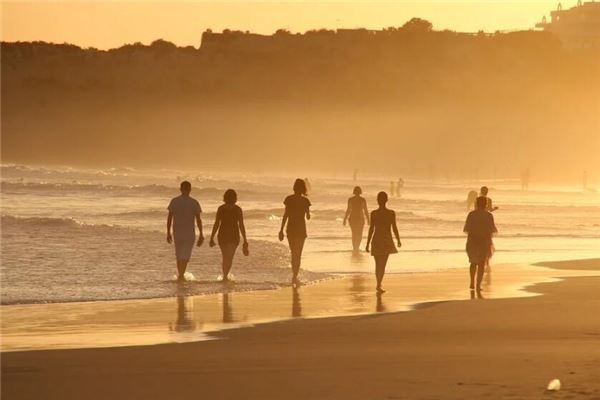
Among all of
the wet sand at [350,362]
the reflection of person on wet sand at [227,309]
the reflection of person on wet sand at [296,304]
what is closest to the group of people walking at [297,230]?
the reflection of person on wet sand at [296,304]

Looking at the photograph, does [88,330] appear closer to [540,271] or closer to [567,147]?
[540,271]

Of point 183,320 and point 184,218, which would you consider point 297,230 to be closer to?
point 184,218

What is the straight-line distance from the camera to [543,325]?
1562cm

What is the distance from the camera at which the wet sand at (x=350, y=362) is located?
447 inches

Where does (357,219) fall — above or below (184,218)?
below

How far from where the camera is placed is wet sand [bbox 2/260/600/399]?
1135 cm

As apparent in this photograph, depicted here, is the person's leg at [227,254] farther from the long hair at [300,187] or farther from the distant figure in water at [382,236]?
the distant figure in water at [382,236]

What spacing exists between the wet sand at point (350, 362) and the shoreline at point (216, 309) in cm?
47

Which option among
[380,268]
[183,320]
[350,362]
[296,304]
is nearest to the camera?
[350,362]

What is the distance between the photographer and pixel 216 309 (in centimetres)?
1788

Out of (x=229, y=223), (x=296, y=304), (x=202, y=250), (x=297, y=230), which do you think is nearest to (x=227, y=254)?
(x=229, y=223)

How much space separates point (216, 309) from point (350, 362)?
526 centimetres

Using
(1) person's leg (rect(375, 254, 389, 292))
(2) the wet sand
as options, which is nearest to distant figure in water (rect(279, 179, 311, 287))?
(1) person's leg (rect(375, 254, 389, 292))

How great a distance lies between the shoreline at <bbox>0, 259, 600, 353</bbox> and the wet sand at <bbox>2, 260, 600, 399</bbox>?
47 centimetres
